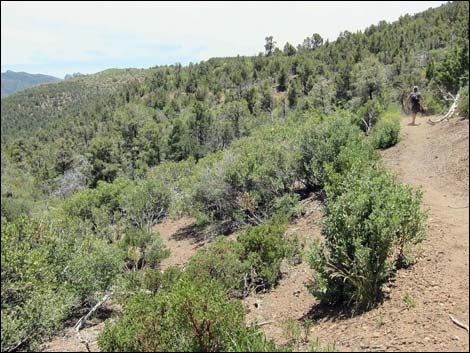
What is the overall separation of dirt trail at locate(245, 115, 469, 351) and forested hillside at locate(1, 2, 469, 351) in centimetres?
45

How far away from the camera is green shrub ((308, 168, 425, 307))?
6367mm

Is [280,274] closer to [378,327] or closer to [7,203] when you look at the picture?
[378,327]

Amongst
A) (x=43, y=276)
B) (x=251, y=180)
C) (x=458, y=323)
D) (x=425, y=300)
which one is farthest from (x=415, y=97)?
(x=43, y=276)

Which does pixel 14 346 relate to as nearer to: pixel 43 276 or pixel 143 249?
pixel 43 276

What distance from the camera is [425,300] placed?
19.6ft

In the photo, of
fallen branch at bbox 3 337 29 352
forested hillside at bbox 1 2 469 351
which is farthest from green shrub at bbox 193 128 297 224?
fallen branch at bbox 3 337 29 352

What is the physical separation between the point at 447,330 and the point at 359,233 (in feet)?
6.39

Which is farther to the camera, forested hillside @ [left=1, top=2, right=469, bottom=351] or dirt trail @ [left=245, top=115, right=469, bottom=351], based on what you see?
forested hillside @ [left=1, top=2, right=469, bottom=351]

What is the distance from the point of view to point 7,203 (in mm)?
31797

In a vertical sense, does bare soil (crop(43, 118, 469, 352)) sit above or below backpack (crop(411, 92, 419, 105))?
below

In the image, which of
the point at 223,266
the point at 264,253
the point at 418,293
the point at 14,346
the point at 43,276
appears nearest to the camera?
the point at 418,293

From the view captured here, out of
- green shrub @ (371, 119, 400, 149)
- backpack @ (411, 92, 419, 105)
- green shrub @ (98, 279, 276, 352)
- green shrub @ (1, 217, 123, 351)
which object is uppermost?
backpack @ (411, 92, 419, 105)

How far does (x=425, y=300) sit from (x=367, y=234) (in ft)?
4.26

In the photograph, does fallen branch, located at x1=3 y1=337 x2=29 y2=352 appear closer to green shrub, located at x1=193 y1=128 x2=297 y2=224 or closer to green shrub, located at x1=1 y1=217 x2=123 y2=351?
green shrub, located at x1=1 y1=217 x2=123 y2=351
